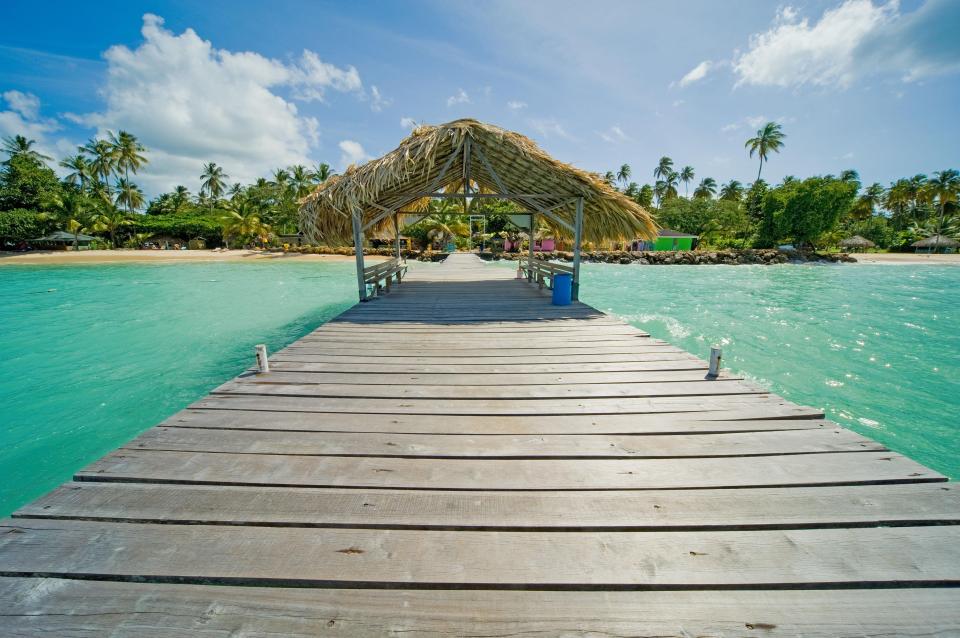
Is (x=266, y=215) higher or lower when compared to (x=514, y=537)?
higher

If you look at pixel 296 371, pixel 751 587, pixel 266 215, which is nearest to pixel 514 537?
pixel 751 587

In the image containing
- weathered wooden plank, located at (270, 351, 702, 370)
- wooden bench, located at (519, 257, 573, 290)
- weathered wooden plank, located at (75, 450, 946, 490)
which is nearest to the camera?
weathered wooden plank, located at (75, 450, 946, 490)

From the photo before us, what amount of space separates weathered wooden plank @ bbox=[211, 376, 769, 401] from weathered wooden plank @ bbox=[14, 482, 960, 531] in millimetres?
1222

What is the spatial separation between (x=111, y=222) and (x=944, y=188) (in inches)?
3670

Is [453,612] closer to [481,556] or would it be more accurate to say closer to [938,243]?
[481,556]

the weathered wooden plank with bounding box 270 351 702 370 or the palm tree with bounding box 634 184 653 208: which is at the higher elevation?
the palm tree with bounding box 634 184 653 208

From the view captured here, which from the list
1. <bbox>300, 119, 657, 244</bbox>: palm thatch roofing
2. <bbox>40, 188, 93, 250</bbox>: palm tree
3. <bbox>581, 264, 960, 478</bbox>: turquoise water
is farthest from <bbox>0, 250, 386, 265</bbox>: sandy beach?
<bbox>581, 264, 960, 478</bbox>: turquoise water

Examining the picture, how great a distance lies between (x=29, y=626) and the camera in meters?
1.24

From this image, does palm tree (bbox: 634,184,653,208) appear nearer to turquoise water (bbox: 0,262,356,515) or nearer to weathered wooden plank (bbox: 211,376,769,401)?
turquoise water (bbox: 0,262,356,515)

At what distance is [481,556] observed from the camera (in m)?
1.54

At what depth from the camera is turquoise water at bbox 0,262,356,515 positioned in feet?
14.6

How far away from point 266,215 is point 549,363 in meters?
46.9

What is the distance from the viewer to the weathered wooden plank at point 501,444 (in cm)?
228

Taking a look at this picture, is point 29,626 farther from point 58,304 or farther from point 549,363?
point 58,304
